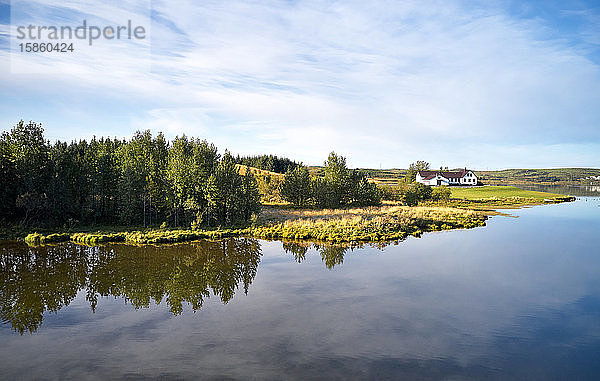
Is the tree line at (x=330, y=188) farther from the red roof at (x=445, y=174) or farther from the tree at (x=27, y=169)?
the red roof at (x=445, y=174)

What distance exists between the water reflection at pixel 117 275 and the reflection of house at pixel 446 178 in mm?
102300

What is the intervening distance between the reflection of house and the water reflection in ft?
336

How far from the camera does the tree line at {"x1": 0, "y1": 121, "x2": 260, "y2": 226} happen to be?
131ft

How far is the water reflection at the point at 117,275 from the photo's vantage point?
1783cm

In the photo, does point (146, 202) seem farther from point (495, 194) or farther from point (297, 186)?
point (495, 194)

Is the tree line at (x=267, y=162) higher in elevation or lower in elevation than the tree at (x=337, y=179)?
higher

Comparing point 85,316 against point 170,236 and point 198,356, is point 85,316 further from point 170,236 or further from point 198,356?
point 170,236

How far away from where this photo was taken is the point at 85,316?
53.1ft

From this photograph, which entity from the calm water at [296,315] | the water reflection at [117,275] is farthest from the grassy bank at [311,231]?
the calm water at [296,315]

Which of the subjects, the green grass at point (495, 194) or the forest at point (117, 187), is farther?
the green grass at point (495, 194)

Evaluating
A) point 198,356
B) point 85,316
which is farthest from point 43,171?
point 198,356

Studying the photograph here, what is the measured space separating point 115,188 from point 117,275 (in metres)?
26.9

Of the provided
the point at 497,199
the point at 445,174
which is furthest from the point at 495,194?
the point at 445,174

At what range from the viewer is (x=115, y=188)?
45.8 metres
